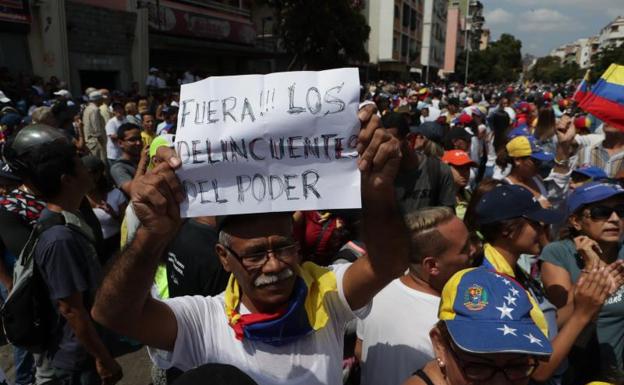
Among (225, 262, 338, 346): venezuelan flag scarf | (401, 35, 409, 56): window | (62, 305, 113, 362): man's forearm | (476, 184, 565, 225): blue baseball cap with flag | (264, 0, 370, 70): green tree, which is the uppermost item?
(401, 35, 409, 56): window

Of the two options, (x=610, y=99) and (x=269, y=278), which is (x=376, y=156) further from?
(x=610, y=99)

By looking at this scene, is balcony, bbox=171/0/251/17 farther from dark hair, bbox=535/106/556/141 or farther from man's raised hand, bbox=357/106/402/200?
man's raised hand, bbox=357/106/402/200

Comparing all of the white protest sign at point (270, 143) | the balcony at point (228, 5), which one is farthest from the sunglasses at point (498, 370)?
the balcony at point (228, 5)

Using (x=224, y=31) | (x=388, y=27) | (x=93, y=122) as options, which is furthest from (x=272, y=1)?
(x=388, y=27)

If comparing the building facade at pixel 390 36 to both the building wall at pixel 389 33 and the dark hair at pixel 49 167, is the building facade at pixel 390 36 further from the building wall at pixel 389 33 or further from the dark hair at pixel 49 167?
the dark hair at pixel 49 167

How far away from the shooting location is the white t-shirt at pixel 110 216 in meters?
3.89

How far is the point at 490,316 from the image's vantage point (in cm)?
144

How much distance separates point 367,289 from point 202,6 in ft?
80.5

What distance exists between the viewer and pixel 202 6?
2342 centimetres

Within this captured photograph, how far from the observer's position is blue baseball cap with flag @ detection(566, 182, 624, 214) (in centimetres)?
264

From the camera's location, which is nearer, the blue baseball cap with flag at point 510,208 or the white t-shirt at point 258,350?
the white t-shirt at point 258,350

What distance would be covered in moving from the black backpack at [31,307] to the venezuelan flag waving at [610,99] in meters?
4.73

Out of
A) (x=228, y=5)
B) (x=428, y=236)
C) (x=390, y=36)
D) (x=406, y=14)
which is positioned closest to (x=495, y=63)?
(x=406, y=14)

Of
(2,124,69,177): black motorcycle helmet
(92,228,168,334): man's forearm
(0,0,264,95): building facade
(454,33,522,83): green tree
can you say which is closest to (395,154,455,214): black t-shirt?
(2,124,69,177): black motorcycle helmet
